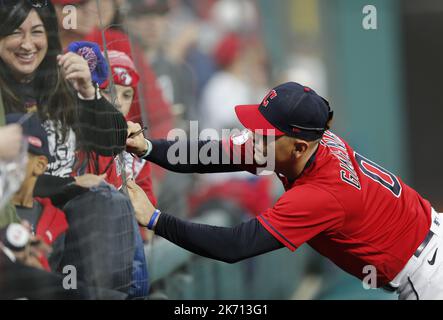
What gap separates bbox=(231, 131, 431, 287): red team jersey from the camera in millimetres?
3262

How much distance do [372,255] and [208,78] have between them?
13.4ft

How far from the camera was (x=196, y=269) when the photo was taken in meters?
5.55

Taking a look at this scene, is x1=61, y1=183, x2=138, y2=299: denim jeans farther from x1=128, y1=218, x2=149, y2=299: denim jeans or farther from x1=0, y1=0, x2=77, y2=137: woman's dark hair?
x1=0, y1=0, x2=77, y2=137: woman's dark hair

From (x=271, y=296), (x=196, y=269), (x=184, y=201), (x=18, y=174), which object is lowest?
(x=271, y=296)

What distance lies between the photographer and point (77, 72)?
3381mm

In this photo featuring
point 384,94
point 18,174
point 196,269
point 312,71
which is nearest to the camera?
point 18,174

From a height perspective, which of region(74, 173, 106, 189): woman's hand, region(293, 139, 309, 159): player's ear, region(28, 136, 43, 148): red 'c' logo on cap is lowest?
region(74, 173, 106, 189): woman's hand

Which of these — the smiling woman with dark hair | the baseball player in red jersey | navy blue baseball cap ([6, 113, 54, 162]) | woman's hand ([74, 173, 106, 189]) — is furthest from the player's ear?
navy blue baseball cap ([6, 113, 54, 162])

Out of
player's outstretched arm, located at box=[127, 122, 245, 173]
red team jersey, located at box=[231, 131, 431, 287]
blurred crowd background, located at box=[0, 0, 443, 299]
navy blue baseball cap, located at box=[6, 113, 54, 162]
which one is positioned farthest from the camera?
blurred crowd background, located at box=[0, 0, 443, 299]

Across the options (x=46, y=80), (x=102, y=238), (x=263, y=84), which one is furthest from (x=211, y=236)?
(x=263, y=84)

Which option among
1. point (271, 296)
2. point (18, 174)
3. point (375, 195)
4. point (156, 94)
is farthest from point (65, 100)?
point (271, 296)

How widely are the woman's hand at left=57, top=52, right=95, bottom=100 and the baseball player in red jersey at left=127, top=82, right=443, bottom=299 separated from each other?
10.5 inches

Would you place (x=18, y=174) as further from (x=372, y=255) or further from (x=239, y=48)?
(x=239, y=48)

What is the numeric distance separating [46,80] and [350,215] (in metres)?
1.30
